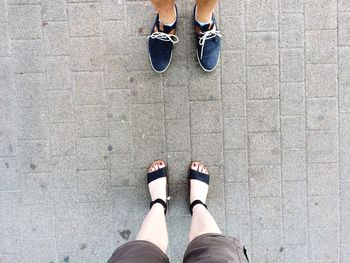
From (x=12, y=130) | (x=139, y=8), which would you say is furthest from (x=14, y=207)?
(x=139, y=8)

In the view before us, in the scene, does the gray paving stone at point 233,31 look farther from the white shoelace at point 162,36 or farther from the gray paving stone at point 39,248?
the gray paving stone at point 39,248

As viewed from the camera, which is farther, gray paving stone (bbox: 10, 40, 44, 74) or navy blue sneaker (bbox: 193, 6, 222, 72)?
gray paving stone (bbox: 10, 40, 44, 74)

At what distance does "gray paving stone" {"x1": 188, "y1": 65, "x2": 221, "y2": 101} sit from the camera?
2629 millimetres

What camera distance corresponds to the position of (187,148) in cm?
267

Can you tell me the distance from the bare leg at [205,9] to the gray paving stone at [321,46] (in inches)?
30.2

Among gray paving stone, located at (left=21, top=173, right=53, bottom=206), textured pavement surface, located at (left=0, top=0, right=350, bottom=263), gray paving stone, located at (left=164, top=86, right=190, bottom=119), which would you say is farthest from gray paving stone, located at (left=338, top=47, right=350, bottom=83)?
gray paving stone, located at (left=21, top=173, right=53, bottom=206)

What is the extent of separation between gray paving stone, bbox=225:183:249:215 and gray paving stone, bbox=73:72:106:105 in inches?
44.1

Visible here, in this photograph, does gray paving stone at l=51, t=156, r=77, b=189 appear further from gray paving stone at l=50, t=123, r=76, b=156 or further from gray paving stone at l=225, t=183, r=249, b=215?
gray paving stone at l=225, t=183, r=249, b=215

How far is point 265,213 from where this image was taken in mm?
2701

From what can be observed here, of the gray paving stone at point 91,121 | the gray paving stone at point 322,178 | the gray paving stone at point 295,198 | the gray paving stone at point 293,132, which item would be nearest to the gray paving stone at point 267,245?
the gray paving stone at point 295,198

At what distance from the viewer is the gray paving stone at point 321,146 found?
2.66 m

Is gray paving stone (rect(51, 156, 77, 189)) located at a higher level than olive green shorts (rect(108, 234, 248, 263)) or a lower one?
higher

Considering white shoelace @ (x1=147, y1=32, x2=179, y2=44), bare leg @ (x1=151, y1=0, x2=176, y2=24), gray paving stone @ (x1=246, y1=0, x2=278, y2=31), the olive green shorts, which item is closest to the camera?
the olive green shorts

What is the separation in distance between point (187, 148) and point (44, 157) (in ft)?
3.41
